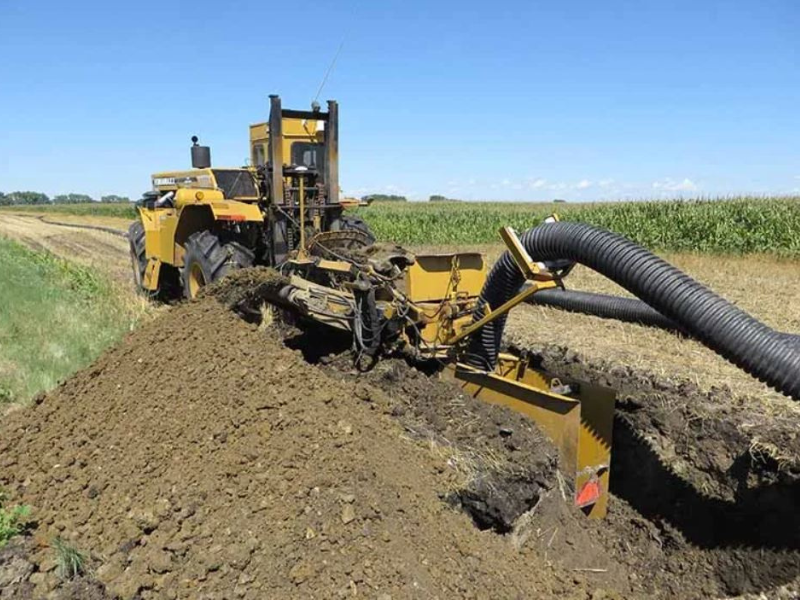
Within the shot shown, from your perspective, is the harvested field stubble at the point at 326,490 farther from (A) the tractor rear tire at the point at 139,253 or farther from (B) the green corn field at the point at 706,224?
(B) the green corn field at the point at 706,224

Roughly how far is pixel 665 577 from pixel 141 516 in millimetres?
3356

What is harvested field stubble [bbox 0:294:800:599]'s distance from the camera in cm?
331

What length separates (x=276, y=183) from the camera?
7.47 m

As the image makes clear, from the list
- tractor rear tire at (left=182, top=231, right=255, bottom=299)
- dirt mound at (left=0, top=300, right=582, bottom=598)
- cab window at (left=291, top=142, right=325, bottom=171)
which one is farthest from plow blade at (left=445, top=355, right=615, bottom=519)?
cab window at (left=291, top=142, right=325, bottom=171)

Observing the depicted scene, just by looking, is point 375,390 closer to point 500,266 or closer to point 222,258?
point 500,266

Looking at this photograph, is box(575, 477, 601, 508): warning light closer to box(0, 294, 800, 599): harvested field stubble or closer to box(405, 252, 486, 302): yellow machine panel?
box(0, 294, 800, 599): harvested field stubble

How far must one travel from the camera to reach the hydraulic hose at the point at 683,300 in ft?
11.5

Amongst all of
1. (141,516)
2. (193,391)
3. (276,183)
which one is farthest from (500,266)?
(276,183)

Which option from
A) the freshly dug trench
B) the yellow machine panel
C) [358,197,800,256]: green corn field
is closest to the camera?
the freshly dug trench

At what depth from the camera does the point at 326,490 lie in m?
3.62

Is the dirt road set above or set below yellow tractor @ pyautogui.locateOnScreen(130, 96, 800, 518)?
below

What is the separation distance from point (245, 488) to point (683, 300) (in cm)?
257

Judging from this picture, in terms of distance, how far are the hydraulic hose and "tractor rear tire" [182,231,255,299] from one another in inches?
170

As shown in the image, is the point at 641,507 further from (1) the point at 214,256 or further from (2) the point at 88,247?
(2) the point at 88,247
